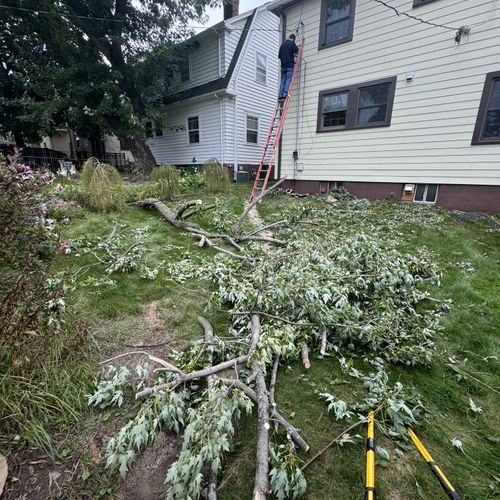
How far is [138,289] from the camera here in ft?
11.3

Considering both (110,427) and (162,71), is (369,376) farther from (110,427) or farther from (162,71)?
(162,71)

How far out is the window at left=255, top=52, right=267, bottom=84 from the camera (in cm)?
1239

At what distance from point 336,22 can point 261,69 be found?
5.69 meters

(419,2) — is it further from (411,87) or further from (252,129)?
(252,129)

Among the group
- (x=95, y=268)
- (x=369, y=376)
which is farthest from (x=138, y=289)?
(x=369, y=376)

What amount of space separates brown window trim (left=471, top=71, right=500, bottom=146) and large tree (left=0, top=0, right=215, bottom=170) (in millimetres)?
10551

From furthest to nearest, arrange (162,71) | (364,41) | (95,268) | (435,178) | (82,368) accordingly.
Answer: (162,71) < (364,41) < (435,178) < (95,268) < (82,368)

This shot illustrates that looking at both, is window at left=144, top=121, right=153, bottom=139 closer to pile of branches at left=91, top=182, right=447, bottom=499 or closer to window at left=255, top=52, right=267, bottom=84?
window at left=255, top=52, right=267, bottom=84

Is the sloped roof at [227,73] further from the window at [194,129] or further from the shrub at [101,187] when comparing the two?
the shrub at [101,187]

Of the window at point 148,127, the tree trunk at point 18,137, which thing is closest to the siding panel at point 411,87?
the window at point 148,127

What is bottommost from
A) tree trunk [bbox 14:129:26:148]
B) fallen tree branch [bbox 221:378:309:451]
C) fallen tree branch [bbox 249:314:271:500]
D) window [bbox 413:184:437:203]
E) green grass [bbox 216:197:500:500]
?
green grass [bbox 216:197:500:500]

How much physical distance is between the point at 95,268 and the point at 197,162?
Answer: 33.7 feet

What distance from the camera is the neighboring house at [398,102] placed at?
5.91 meters

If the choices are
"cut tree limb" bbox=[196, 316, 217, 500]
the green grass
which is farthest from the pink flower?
the green grass
